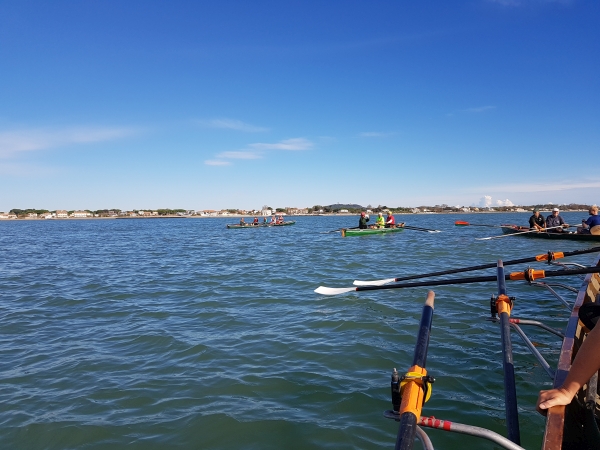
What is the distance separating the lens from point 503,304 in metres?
4.66

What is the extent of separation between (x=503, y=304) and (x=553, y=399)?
2.04 metres

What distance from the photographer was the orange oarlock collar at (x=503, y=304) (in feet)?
14.9

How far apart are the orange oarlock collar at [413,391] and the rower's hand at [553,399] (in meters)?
0.84

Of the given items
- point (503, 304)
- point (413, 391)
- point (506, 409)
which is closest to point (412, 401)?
point (413, 391)

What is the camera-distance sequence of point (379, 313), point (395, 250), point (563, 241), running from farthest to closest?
point (563, 241)
point (395, 250)
point (379, 313)

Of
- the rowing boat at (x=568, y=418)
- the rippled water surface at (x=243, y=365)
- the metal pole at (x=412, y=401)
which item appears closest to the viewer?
the metal pole at (x=412, y=401)

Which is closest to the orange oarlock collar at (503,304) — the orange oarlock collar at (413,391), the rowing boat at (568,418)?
the rowing boat at (568,418)

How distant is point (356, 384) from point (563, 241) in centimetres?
2758

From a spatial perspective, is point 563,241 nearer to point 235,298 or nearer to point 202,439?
point 235,298

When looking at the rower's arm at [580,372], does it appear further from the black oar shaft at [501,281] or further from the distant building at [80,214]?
the distant building at [80,214]

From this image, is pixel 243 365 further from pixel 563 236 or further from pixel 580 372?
pixel 563 236

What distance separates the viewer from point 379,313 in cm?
962

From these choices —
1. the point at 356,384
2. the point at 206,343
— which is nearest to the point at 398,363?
the point at 356,384

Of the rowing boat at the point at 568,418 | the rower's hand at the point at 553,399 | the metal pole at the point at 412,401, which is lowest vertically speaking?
the rowing boat at the point at 568,418
